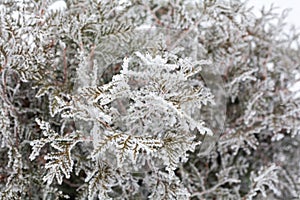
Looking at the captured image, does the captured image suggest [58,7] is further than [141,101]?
Yes

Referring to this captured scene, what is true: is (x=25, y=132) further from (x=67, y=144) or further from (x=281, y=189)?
(x=281, y=189)

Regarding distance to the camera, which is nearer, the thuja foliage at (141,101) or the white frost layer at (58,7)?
the thuja foliage at (141,101)

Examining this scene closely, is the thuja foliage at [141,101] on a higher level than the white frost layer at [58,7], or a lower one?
lower

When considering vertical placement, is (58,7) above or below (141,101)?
above

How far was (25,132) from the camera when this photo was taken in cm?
57

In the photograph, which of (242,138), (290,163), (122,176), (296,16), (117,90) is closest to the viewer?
(117,90)

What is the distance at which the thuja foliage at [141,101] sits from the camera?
0.46 metres

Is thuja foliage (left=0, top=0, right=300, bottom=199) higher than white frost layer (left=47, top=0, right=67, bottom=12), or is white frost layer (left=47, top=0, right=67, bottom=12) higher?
white frost layer (left=47, top=0, right=67, bottom=12)

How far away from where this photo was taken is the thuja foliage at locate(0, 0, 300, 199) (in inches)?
18.2

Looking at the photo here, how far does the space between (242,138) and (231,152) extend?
7cm

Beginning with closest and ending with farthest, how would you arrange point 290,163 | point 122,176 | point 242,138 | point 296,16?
point 122,176 → point 242,138 → point 290,163 → point 296,16

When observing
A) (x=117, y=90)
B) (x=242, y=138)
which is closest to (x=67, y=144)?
(x=117, y=90)

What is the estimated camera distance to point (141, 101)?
478 millimetres

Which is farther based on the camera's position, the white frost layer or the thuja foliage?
the white frost layer
